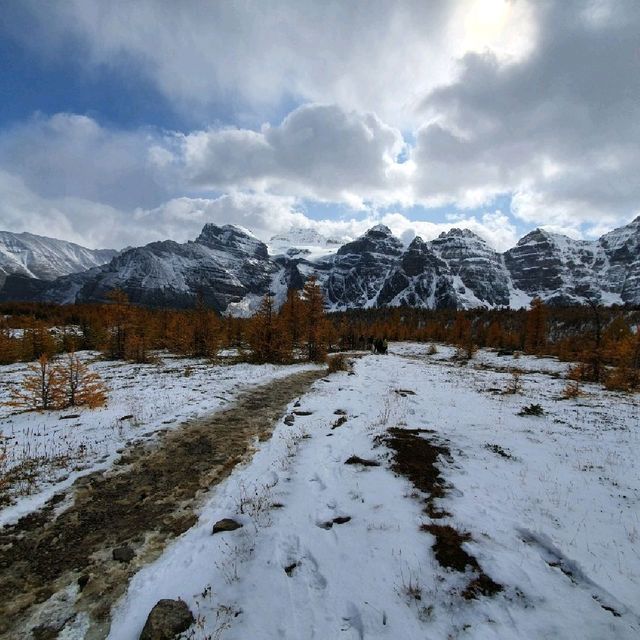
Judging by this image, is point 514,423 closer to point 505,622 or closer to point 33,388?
point 505,622

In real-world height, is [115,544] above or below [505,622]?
below

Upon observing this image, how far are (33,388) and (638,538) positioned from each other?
733 inches

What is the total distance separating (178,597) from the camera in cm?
487

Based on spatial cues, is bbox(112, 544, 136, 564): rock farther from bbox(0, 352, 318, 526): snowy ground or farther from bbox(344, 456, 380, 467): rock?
bbox(344, 456, 380, 467): rock

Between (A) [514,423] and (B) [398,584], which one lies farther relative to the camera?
(A) [514,423]

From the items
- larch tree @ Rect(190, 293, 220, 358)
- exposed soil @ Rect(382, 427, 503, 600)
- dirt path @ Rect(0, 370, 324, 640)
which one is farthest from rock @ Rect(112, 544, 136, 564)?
larch tree @ Rect(190, 293, 220, 358)

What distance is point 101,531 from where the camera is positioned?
6465mm

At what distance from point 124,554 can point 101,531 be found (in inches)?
41.5

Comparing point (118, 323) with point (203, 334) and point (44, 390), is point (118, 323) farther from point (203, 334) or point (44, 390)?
point (44, 390)

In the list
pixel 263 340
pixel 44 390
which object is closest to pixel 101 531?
pixel 44 390

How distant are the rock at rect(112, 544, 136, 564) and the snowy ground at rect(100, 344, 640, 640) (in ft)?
1.63

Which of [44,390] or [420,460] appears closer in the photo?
[420,460]

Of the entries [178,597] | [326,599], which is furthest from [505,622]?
[178,597]

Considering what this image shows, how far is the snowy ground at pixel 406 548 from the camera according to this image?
427cm
